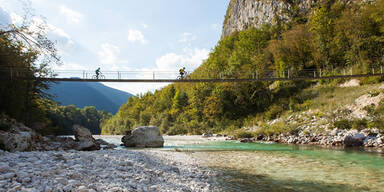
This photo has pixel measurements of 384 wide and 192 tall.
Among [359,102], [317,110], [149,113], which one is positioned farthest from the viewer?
[149,113]

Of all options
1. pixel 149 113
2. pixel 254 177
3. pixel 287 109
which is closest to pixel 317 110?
pixel 287 109

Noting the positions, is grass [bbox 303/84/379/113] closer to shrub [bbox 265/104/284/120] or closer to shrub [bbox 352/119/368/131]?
shrub [bbox 265/104/284/120]

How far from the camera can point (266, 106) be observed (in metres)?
28.0

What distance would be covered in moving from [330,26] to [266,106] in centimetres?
1322

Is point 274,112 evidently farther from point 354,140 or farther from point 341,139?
point 354,140

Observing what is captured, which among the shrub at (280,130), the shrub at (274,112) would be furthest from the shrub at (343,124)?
the shrub at (274,112)

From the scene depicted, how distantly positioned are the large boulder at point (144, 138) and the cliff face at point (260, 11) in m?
38.7

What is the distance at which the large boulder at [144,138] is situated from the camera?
1528 cm

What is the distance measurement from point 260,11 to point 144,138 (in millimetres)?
45501

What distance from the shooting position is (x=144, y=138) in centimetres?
1541

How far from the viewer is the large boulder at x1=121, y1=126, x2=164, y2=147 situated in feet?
50.1

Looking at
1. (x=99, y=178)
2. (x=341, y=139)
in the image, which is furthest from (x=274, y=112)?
(x=99, y=178)

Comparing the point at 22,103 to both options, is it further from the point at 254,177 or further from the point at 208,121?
the point at 208,121

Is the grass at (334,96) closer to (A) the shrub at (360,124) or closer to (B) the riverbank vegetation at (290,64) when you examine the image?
(B) the riverbank vegetation at (290,64)
